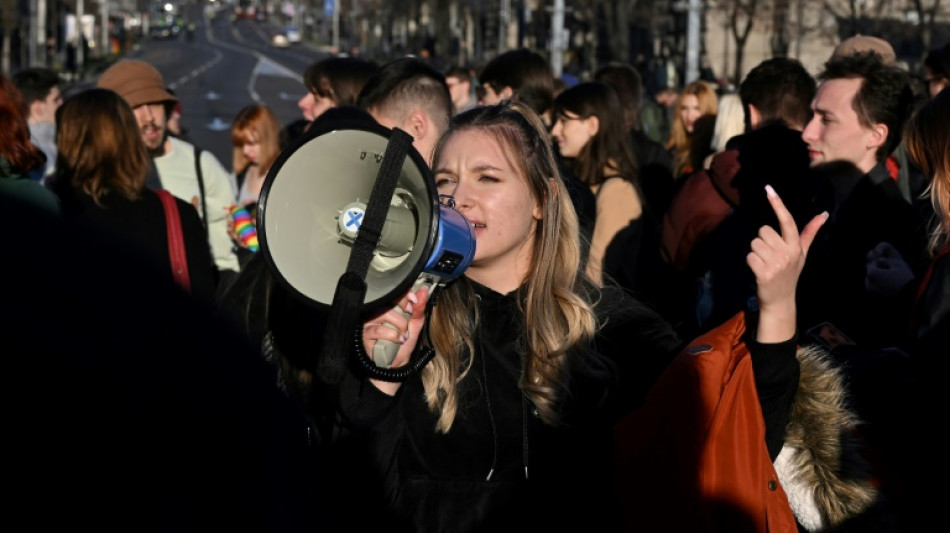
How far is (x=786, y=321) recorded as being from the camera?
2691 millimetres

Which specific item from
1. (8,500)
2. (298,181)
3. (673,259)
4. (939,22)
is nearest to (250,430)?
(8,500)

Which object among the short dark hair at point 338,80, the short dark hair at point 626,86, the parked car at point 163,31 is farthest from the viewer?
the parked car at point 163,31

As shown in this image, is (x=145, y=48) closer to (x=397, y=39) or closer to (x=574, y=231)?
(x=397, y=39)

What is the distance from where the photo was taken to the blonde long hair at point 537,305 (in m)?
2.79

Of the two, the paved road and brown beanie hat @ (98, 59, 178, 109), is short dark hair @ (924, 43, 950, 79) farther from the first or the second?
the paved road

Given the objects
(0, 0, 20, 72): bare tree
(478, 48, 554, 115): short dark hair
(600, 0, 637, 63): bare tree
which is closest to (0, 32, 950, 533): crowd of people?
(478, 48, 554, 115): short dark hair

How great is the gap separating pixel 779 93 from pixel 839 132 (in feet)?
2.36

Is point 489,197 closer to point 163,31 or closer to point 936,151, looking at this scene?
point 936,151

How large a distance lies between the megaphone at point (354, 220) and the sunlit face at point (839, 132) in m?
2.49

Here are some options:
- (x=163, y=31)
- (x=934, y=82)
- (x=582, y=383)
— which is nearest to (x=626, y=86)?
(x=934, y=82)

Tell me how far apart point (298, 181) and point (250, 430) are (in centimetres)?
159

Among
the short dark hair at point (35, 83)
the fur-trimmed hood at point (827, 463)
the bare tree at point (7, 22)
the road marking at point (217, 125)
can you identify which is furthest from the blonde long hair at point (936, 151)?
the bare tree at point (7, 22)

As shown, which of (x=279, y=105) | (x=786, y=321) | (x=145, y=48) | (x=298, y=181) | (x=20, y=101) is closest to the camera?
(x=298, y=181)

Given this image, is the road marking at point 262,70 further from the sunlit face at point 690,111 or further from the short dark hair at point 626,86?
the short dark hair at point 626,86
